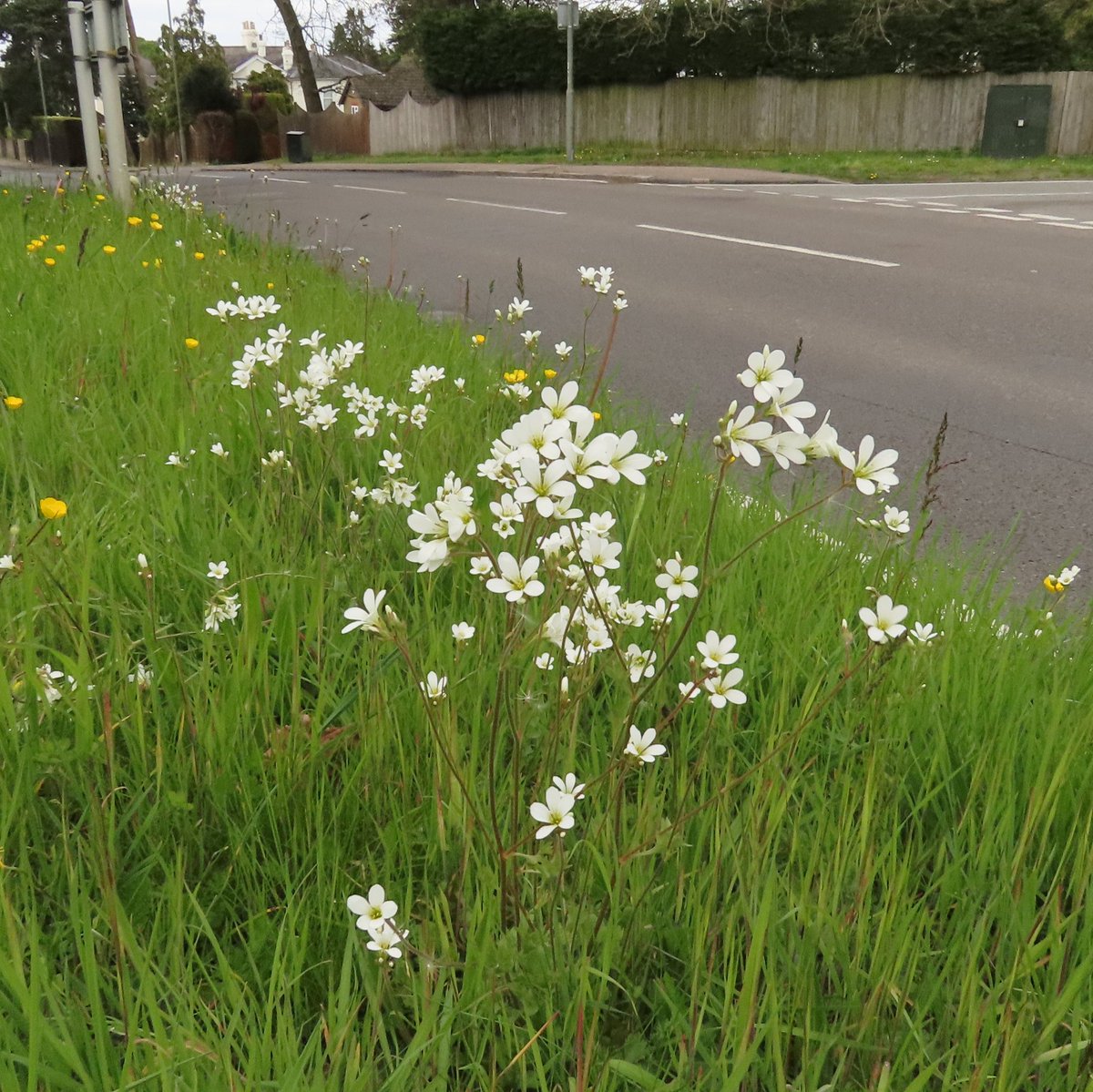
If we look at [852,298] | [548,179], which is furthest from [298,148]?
[852,298]

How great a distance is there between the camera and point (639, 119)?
104 ft

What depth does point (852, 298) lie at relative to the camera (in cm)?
796

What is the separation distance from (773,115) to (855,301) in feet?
78.4

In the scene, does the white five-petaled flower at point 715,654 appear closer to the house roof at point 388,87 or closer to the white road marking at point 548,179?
the white road marking at point 548,179

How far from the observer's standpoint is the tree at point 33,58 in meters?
55.5

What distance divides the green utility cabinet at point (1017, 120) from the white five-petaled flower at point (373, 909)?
27037mm

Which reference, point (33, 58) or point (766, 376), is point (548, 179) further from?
point (33, 58)

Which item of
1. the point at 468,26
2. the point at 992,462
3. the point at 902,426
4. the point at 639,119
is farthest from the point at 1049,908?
the point at 468,26

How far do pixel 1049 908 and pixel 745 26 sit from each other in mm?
30750

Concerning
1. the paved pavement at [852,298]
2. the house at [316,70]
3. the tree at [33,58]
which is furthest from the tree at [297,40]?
the paved pavement at [852,298]

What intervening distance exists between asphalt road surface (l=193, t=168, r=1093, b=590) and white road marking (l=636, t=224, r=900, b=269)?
0.05m

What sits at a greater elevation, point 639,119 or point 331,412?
point 639,119

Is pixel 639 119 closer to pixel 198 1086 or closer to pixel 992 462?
pixel 992 462

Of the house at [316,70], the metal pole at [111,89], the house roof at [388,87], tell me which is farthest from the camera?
the house at [316,70]
